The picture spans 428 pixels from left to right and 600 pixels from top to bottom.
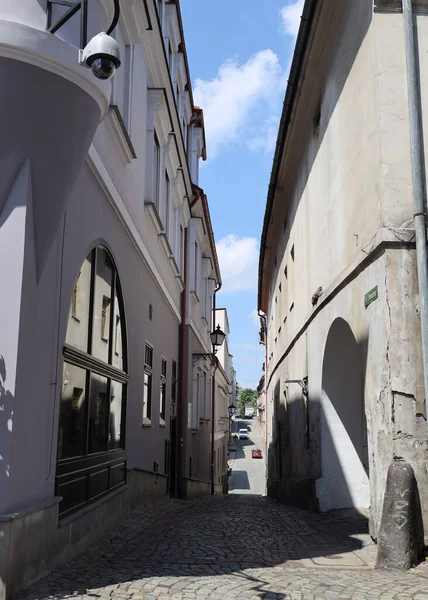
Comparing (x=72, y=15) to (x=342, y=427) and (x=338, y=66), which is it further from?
(x=342, y=427)

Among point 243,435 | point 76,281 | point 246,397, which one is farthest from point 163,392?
point 246,397

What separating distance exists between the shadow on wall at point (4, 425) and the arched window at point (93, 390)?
1336mm

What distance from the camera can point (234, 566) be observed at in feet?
20.0

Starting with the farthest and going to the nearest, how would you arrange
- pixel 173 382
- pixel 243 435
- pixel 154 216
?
pixel 243 435, pixel 173 382, pixel 154 216

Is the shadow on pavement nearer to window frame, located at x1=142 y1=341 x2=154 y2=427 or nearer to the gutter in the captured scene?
window frame, located at x1=142 y1=341 x2=154 y2=427

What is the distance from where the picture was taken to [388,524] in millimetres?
5973

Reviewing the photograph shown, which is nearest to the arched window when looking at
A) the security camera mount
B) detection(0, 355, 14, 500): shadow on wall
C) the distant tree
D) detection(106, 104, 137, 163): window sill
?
detection(0, 355, 14, 500): shadow on wall

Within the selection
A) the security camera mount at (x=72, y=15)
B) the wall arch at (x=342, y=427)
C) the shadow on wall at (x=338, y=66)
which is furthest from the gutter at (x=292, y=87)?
the security camera mount at (x=72, y=15)

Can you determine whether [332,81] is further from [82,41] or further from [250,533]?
[250,533]

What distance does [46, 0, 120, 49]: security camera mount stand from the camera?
16.8ft

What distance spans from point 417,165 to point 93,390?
4.33 m

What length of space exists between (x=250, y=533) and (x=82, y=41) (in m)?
5.94

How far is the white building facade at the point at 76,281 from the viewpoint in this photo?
5051mm

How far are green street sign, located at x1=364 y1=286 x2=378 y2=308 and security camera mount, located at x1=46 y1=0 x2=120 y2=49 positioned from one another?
3.62 m
